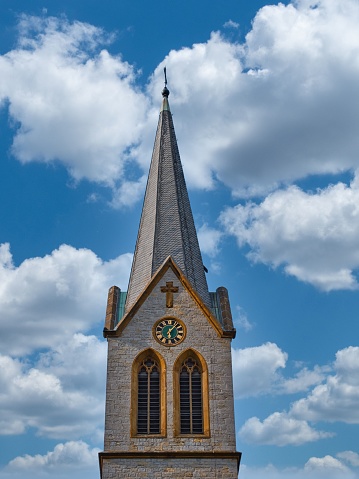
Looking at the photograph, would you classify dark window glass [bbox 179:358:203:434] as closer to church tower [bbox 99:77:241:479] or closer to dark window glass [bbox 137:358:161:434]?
church tower [bbox 99:77:241:479]

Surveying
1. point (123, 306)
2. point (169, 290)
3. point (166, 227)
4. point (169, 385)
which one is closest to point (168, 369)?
point (169, 385)

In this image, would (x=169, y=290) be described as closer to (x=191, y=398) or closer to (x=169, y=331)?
(x=169, y=331)

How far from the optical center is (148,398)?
30844 millimetres

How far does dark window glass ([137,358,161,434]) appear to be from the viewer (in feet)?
99.0

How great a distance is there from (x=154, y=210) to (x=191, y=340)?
7.52 metres

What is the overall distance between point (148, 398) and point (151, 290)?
4.75 meters

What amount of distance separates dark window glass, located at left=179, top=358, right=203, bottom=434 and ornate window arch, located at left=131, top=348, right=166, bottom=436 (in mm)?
788

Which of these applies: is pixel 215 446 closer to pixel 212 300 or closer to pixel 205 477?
pixel 205 477

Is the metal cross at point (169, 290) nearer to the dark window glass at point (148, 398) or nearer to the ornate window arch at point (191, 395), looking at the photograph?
the ornate window arch at point (191, 395)

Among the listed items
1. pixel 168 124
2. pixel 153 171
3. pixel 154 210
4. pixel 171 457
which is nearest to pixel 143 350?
pixel 171 457

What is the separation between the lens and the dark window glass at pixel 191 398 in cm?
3027

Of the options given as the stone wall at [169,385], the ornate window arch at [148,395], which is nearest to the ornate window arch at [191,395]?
the stone wall at [169,385]

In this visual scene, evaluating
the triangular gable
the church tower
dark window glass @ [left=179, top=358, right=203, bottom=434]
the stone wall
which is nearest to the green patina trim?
the church tower

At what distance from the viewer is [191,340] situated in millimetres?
32000
